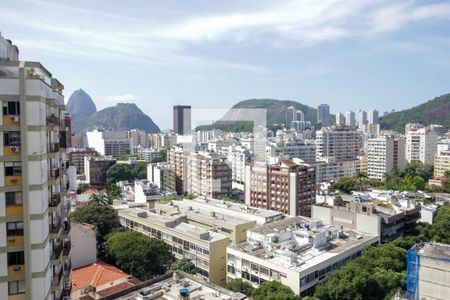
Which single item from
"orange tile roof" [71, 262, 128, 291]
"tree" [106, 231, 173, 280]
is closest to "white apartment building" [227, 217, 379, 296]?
"tree" [106, 231, 173, 280]

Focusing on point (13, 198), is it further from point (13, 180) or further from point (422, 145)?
point (422, 145)

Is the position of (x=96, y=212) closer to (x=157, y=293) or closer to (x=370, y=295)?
(x=157, y=293)

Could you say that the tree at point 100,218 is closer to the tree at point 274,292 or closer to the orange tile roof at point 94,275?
the orange tile roof at point 94,275

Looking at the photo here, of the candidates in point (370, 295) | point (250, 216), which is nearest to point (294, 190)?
point (250, 216)

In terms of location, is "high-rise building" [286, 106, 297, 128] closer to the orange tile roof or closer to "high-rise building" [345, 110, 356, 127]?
"high-rise building" [345, 110, 356, 127]

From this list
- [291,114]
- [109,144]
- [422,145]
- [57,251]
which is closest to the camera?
[57,251]

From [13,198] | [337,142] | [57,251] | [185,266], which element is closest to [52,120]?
[13,198]
